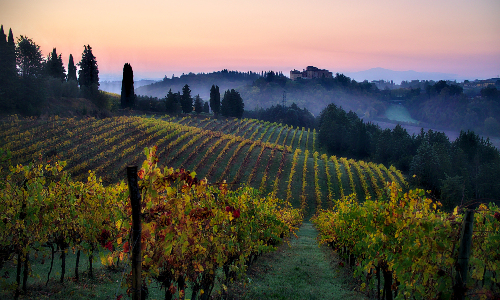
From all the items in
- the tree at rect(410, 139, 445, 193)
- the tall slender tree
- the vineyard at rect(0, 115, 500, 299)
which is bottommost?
the tree at rect(410, 139, 445, 193)

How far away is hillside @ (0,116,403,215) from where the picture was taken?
34.6 metres

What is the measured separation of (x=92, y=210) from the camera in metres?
9.05

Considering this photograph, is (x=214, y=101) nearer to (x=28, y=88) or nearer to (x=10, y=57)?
(x=28, y=88)

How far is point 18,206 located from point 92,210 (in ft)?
7.39

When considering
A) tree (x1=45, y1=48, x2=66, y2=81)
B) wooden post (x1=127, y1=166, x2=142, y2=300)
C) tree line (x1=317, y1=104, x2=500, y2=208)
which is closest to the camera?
wooden post (x1=127, y1=166, x2=142, y2=300)

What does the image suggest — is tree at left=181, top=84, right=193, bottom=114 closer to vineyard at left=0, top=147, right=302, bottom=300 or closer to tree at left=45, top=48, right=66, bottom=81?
tree at left=45, top=48, right=66, bottom=81

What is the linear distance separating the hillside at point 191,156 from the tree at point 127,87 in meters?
17.7

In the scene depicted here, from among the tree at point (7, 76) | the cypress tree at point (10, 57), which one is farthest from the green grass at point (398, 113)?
the tree at point (7, 76)

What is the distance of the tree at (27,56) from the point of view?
2100 inches

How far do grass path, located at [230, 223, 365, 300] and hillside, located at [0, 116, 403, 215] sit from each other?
47.1 feet

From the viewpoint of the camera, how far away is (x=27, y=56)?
184ft

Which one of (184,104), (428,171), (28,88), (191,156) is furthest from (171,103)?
(428,171)

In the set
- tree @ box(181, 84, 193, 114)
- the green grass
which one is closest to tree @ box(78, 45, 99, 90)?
tree @ box(181, 84, 193, 114)

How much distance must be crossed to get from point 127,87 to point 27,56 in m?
18.6
